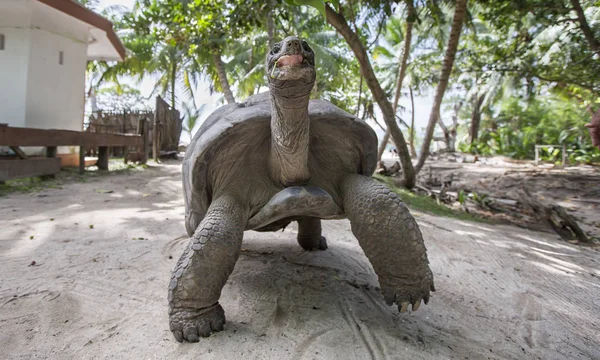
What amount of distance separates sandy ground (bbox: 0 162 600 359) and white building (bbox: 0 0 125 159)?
15.8 ft

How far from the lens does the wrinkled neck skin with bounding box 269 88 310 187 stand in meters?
1.67

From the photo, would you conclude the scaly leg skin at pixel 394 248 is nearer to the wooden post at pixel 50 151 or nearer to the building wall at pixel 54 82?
the wooden post at pixel 50 151

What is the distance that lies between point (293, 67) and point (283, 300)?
132cm

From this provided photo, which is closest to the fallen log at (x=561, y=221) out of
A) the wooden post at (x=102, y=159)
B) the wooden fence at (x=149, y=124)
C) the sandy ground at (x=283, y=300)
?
the sandy ground at (x=283, y=300)

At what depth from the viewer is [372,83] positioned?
6.37 m

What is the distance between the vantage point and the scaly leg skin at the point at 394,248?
1.77 meters

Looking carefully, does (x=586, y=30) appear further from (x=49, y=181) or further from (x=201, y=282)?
(x=49, y=181)

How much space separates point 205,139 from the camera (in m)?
2.01

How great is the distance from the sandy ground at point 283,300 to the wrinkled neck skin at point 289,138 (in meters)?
0.74

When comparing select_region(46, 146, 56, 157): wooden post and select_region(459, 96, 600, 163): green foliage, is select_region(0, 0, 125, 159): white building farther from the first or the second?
select_region(459, 96, 600, 163): green foliage

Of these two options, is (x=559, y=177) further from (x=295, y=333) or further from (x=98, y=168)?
(x=98, y=168)

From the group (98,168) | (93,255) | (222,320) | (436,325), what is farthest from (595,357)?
(98,168)

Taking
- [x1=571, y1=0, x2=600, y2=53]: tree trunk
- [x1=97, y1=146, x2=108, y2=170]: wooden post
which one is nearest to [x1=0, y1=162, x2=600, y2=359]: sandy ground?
[x1=97, y1=146, x2=108, y2=170]: wooden post

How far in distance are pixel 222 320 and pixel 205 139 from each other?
1.00 metres
